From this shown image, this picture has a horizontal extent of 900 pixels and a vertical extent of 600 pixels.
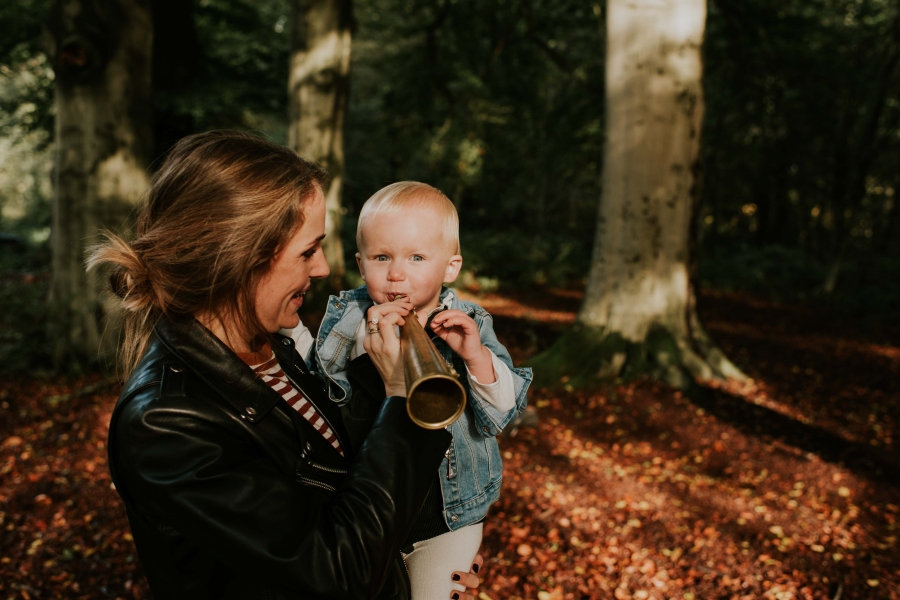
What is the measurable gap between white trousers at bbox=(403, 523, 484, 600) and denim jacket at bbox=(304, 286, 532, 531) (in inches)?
2.0

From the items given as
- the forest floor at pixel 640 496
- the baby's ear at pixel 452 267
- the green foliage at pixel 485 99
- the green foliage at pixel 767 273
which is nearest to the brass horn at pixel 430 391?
the baby's ear at pixel 452 267

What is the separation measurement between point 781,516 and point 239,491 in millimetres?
4264

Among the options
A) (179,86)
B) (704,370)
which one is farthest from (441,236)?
(179,86)

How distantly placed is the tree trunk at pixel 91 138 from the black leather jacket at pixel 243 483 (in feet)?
17.3

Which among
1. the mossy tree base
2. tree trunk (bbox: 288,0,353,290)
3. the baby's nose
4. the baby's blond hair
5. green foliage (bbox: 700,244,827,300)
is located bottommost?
green foliage (bbox: 700,244,827,300)

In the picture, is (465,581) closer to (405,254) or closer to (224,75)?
(405,254)

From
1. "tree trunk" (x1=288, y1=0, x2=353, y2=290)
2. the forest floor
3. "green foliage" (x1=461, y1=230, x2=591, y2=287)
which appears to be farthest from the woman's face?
"green foliage" (x1=461, y1=230, x2=591, y2=287)

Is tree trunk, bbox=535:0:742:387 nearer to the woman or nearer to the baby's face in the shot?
the baby's face

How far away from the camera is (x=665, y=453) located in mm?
5293

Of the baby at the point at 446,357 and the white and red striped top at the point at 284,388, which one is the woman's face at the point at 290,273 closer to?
the white and red striped top at the point at 284,388

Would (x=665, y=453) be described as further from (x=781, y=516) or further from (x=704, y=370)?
(x=704, y=370)

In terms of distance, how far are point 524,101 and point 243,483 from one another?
14.6 metres

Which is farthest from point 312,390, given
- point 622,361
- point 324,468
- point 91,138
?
point 91,138

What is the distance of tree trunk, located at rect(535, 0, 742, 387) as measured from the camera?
616 centimetres
